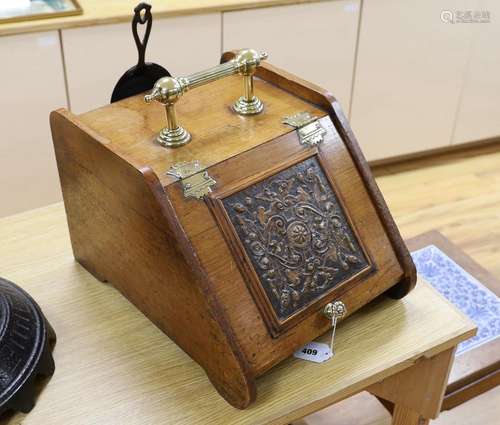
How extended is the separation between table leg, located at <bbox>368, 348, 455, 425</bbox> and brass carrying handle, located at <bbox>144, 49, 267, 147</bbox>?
51cm

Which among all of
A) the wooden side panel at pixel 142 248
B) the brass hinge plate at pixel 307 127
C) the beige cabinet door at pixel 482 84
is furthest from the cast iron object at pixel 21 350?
the beige cabinet door at pixel 482 84

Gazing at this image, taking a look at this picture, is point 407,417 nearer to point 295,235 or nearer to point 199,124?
point 295,235

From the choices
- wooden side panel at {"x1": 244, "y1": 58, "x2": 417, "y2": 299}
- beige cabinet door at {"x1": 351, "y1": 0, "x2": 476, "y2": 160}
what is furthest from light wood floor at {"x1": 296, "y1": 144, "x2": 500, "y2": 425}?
wooden side panel at {"x1": 244, "y1": 58, "x2": 417, "y2": 299}

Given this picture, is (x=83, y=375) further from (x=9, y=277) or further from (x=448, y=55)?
(x=448, y=55)

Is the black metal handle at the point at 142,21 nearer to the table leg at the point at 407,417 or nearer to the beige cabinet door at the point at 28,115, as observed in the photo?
the table leg at the point at 407,417

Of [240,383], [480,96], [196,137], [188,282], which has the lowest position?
[480,96]

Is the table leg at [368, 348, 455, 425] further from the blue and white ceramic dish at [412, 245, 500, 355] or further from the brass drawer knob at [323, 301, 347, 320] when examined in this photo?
the blue and white ceramic dish at [412, 245, 500, 355]

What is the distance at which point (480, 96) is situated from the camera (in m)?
Answer: 2.90

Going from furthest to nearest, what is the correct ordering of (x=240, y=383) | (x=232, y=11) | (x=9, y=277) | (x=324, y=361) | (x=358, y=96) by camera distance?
(x=358, y=96)
(x=232, y=11)
(x=9, y=277)
(x=324, y=361)
(x=240, y=383)

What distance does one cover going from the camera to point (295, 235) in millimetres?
1012

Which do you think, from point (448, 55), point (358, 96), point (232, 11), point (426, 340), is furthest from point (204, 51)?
point (426, 340)

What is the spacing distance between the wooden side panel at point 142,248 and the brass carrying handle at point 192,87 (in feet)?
0.36

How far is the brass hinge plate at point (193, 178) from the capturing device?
3.09 feet

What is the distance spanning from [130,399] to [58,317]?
0.22 m
